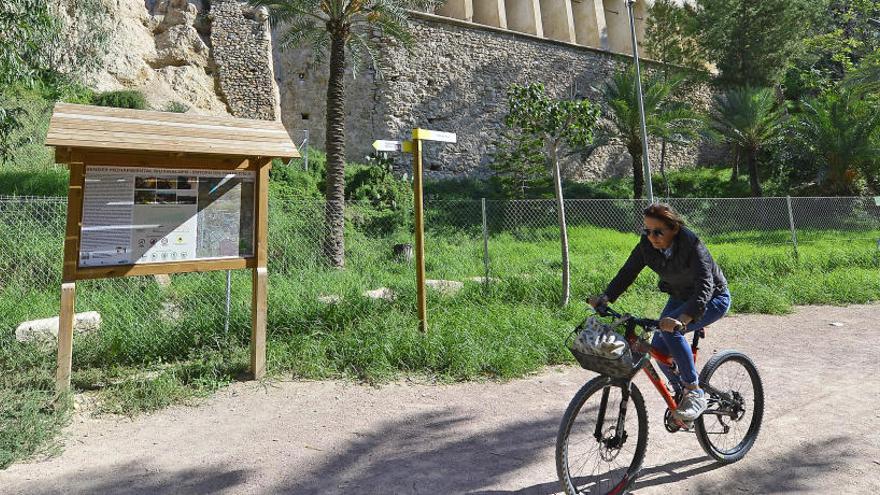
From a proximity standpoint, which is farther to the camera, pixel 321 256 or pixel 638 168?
pixel 638 168

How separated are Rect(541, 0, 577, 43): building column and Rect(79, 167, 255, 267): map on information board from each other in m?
25.3

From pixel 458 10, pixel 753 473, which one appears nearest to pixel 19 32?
pixel 753 473

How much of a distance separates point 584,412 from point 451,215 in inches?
524

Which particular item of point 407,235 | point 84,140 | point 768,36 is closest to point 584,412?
point 84,140

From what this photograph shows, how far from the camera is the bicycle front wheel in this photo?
2777 mm

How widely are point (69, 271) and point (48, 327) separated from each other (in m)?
1.36

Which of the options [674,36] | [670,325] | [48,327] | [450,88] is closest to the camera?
[670,325]

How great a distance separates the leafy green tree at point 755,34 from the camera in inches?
910

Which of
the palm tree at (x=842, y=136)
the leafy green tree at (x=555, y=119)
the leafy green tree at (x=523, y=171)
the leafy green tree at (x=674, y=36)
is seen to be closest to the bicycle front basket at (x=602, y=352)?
the leafy green tree at (x=555, y=119)

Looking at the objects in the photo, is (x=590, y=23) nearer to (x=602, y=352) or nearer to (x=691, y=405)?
(x=691, y=405)

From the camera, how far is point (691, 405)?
9.86ft

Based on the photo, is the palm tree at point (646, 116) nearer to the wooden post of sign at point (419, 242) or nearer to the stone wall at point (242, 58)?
the stone wall at point (242, 58)

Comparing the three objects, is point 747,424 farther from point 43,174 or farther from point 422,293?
point 43,174

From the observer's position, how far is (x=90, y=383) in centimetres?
473
